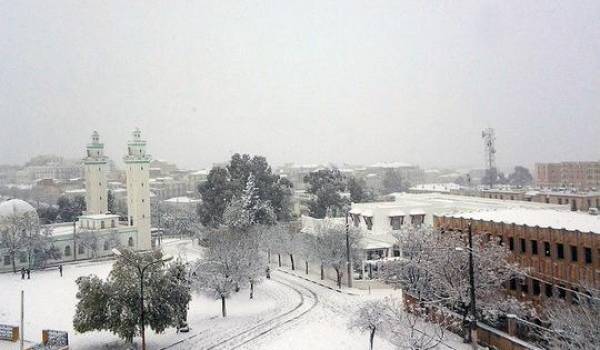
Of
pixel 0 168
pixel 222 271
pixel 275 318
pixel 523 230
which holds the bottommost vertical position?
pixel 275 318

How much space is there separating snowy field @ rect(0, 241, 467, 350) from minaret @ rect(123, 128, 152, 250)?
21232mm

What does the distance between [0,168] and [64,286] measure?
159443 mm

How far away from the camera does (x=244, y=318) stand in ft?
110

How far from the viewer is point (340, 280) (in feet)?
140

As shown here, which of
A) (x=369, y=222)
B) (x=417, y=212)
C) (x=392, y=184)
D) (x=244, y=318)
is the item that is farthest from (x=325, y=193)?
(x=392, y=184)

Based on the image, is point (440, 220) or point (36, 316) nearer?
point (36, 316)

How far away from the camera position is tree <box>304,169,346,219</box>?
229 feet

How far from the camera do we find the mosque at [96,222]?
54781 millimetres

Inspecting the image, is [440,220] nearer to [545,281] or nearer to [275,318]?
[545,281]

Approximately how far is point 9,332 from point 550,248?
95.5ft

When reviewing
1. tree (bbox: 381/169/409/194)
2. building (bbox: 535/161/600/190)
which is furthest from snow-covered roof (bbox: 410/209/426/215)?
tree (bbox: 381/169/409/194)

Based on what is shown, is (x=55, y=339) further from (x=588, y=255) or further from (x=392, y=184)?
(x=392, y=184)

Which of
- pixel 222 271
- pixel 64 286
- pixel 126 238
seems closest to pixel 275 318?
pixel 222 271

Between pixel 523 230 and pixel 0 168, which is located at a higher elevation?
pixel 0 168
